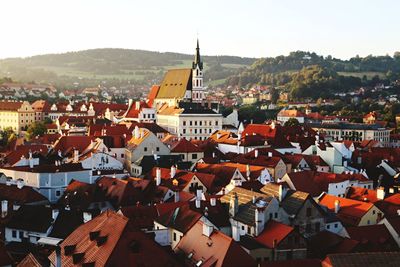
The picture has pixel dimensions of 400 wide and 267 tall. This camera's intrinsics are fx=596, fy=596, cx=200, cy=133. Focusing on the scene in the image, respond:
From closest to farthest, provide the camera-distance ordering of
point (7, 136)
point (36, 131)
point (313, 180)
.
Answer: point (313, 180) < point (36, 131) < point (7, 136)

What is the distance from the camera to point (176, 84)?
10475 centimetres

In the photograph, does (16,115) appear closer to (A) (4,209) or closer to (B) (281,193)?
(A) (4,209)

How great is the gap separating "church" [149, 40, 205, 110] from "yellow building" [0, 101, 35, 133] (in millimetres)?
25498

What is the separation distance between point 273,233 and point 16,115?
299ft

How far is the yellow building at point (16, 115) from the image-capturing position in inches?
4434

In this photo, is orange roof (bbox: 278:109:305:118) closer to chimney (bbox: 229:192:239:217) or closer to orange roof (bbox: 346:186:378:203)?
orange roof (bbox: 346:186:378:203)

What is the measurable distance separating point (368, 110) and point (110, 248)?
13796cm

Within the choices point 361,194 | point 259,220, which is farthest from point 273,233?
point 361,194

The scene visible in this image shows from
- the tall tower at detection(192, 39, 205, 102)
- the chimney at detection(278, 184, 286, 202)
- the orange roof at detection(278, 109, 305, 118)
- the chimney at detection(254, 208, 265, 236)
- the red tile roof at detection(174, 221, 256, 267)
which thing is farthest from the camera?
the orange roof at detection(278, 109, 305, 118)

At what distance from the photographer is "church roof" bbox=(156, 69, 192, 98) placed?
335ft

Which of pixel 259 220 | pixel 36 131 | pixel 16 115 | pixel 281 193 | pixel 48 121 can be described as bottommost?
pixel 48 121

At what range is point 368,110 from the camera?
153125 mm

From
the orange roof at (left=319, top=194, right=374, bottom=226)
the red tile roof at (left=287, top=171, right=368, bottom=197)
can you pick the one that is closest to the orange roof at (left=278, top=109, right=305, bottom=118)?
the red tile roof at (left=287, top=171, right=368, bottom=197)

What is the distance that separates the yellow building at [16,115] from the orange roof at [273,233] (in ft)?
291
